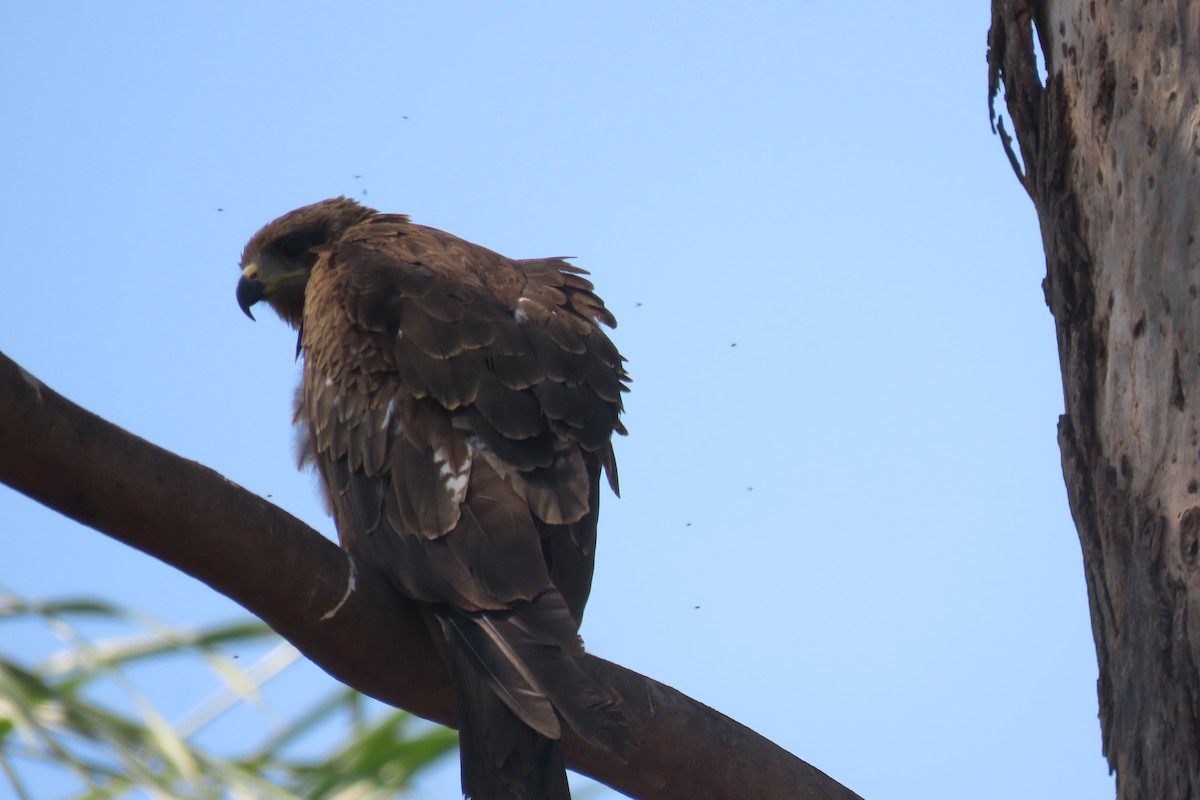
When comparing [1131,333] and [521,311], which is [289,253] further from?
[1131,333]

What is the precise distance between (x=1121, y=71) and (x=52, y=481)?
2.60m

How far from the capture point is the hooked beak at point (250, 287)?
605 cm

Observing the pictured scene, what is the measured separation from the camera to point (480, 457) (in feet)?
13.2

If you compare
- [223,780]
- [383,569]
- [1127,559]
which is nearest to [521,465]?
[383,569]

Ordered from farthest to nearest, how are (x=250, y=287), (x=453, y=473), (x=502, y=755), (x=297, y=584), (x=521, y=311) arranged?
1. (x=250, y=287)
2. (x=521, y=311)
3. (x=453, y=473)
4. (x=502, y=755)
5. (x=297, y=584)

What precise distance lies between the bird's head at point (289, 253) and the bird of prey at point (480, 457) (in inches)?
32.2

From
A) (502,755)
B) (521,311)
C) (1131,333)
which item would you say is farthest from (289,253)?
(1131,333)

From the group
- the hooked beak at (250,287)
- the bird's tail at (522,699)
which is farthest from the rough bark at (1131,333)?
the hooked beak at (250,287)

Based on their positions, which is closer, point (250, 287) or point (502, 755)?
point (502, 755)

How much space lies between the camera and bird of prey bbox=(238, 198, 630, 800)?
3.45 metres

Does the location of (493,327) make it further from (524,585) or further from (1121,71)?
(1121,71)

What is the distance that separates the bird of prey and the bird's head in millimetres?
818

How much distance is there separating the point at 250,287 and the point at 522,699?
10.5 ft

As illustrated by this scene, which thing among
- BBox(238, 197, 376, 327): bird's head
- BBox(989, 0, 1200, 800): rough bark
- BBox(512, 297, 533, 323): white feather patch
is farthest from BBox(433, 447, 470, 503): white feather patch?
BBox(238, 197, 376, 327): bird's head
